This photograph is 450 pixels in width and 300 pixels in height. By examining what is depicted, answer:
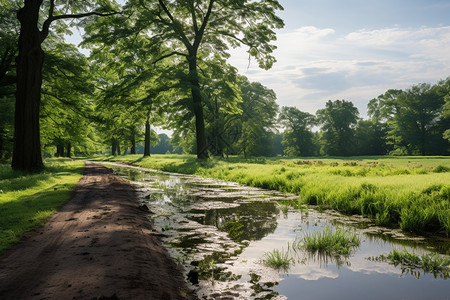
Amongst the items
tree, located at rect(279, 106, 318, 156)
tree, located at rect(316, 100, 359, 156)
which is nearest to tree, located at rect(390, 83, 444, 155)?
tree, located at rect(316, 100, 359, 156)

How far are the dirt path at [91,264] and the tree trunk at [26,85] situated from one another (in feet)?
37.5

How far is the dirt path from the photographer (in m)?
2.94

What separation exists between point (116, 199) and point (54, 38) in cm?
1794

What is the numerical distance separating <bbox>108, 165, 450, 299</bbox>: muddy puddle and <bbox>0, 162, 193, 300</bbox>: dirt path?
0.38 metres

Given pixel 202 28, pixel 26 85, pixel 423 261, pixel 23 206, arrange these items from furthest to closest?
pixel 202 28 < pixel 26 85 < pixel 23 206 < pixel 423 261

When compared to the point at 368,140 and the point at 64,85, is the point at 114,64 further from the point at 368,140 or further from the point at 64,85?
the point at 368,140

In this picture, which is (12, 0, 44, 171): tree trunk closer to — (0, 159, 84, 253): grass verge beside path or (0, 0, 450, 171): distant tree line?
(0, 0, 450, 171): distant tree line

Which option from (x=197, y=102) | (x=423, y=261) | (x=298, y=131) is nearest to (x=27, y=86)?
(x=197, y=102)

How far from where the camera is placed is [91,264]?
3.63 meters

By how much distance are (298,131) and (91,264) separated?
67.5m

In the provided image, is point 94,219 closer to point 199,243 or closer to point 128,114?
point 199,243

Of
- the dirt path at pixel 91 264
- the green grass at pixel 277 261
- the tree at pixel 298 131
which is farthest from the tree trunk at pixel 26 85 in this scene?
the tree at pixel 298 131

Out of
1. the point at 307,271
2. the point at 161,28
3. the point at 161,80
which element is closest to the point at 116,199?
the point at 307,271

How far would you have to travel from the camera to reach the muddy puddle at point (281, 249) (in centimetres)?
325
